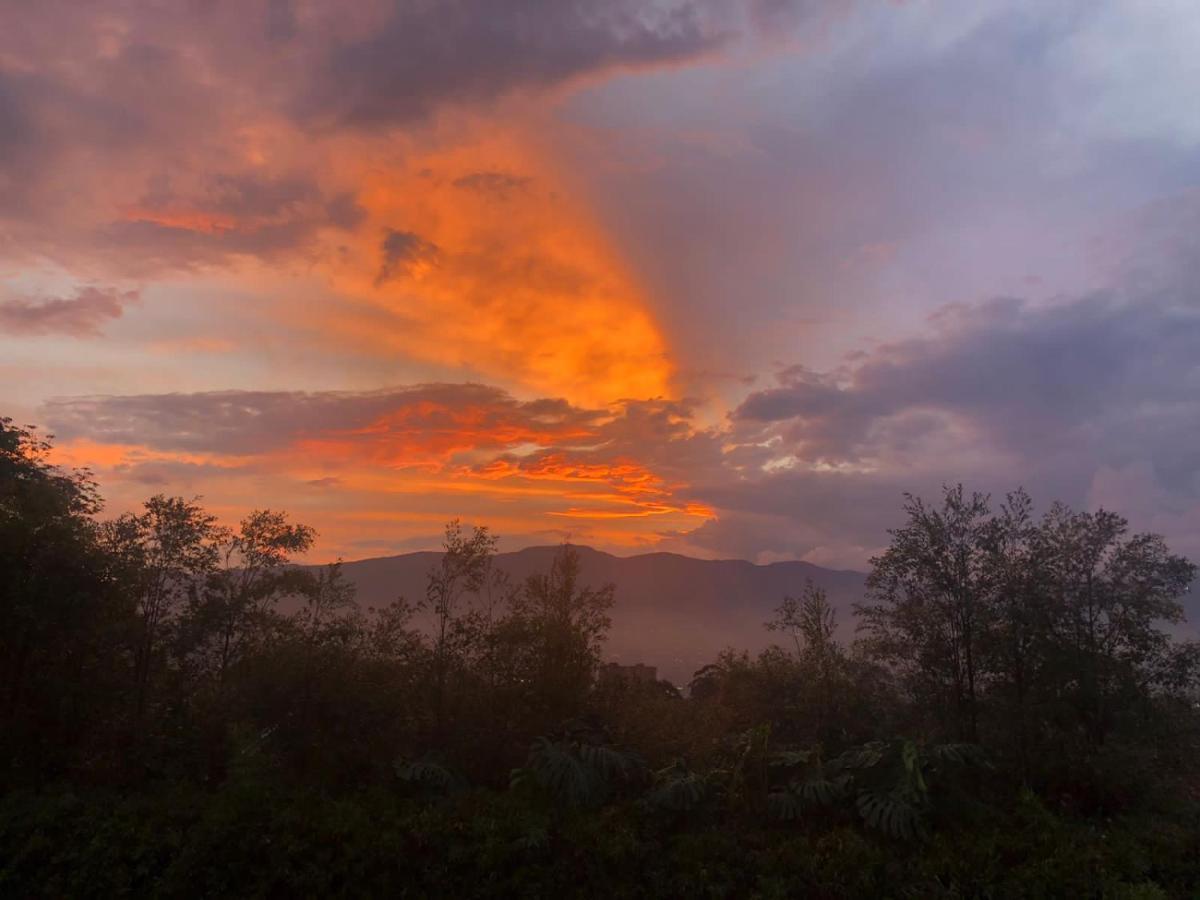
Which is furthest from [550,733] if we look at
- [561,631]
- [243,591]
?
[243,591]

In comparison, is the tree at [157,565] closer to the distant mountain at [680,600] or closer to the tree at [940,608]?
the tree at [940,608]

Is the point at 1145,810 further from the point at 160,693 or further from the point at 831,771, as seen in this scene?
the point at 160,693

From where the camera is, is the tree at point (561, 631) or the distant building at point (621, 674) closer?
the tree at point (561, 631)

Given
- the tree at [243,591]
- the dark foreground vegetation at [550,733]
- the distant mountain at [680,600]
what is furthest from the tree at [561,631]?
the distant mountain at [680,600]

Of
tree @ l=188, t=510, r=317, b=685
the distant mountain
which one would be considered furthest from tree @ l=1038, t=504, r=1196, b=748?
the distant mountain

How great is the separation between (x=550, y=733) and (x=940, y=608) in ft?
25.9

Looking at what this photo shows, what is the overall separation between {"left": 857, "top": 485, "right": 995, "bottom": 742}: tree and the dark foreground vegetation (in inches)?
2.1

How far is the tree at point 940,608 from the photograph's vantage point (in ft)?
45.1

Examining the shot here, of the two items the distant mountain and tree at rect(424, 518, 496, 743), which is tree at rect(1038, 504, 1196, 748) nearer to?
tree at rect(424, 518, 496, 743)

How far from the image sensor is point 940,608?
1402cm

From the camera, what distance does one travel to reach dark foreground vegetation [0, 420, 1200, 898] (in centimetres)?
1027

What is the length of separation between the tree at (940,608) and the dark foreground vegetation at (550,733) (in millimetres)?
53

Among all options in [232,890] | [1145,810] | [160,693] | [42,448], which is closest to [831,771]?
[1145,810]

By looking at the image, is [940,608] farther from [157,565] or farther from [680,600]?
[680,600]
